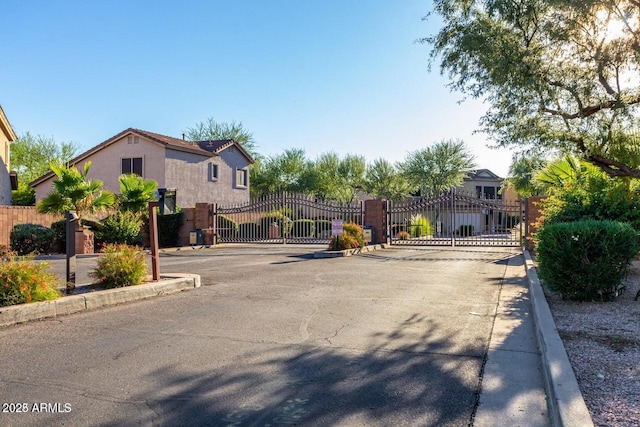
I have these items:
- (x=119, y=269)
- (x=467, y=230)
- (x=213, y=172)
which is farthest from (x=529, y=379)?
(x=213, y=172)

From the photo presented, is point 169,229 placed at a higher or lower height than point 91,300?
higher

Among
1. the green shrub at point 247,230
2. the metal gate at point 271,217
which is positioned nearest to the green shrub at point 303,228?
the metal gate at point 271,217

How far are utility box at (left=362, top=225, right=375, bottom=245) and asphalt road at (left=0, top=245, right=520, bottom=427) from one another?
11.8 m

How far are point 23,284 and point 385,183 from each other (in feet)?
145

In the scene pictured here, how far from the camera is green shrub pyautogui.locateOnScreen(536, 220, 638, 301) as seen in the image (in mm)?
7492

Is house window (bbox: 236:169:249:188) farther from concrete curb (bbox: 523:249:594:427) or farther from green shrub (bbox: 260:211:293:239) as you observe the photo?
concrete curb (bbox: 523:249:594:427)

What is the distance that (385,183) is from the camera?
49625 millimetres

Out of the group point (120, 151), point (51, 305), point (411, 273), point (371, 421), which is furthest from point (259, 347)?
point (120, 151)

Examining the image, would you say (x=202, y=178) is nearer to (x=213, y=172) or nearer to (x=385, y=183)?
(x=213, y=172)

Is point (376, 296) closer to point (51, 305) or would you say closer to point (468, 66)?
point (51, 305)

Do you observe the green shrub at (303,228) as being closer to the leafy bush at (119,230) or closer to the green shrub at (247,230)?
the green shrub at (247,230)

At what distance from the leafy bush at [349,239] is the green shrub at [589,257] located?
10.1m

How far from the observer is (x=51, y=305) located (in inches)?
273

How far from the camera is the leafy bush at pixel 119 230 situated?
64.2 ft
